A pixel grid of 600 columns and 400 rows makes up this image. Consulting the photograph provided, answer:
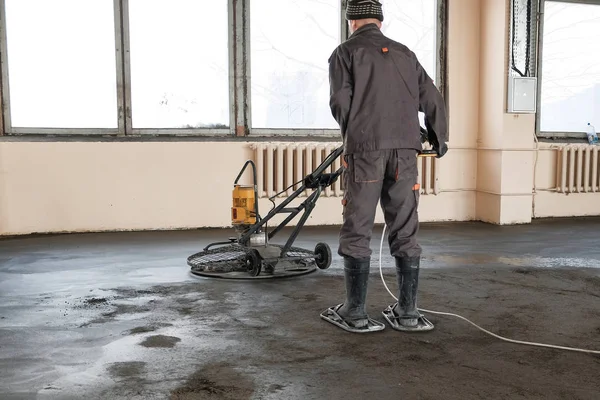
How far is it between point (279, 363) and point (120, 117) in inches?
174

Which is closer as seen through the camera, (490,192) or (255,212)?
(255,212)

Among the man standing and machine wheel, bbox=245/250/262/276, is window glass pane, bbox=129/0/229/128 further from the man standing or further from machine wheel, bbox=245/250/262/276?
the man standing

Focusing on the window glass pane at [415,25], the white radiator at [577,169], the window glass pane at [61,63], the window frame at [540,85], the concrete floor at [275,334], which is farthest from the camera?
the white radiator at [577,169]

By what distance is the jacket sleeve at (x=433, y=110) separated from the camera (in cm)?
305

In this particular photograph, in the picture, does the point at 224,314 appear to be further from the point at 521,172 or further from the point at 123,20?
the point at 521,172

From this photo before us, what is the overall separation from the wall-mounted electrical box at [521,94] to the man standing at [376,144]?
156 inches

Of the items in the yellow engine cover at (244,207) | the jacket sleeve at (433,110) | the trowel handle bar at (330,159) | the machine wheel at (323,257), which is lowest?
the machine wheel at (323,257)

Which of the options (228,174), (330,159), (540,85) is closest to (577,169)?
(540,85)

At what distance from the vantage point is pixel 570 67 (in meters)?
7.48

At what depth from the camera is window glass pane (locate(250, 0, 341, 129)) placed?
6.65 m

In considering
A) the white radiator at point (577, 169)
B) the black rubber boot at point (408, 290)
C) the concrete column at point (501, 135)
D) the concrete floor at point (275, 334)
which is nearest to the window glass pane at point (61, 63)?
the concrete floor at point (275, 334)

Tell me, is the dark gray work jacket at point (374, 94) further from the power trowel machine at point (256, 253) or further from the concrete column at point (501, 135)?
the concrete column at point (501, 135)

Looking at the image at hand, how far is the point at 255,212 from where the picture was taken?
Answer: 169 inches

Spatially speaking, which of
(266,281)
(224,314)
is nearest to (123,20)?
(266,281)
